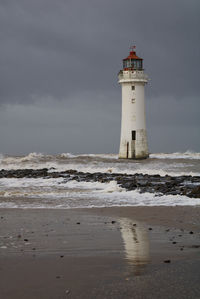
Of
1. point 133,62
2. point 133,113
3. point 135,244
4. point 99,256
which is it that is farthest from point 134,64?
point 99,256

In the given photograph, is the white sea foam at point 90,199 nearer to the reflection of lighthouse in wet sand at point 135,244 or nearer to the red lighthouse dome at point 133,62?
the reflection of lighthouse in wet sand at point 135,244

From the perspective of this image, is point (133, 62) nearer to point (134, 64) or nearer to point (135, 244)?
point (134, 64)

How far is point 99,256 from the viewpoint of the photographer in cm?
532

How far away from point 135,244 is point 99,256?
85 cm

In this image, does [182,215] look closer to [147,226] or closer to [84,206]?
[147,226]

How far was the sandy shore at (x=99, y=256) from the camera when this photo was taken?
13.4ft

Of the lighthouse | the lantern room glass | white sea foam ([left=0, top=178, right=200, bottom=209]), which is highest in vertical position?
the lantern room glass

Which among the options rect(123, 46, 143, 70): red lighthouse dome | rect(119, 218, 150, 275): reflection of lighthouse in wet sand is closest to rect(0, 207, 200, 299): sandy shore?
rect(119, 218, 150, 275): reflection of lighthouse in wet sand

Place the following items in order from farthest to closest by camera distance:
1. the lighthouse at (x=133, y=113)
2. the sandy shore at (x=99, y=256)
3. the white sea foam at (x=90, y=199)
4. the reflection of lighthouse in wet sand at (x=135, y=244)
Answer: the lighthouse at (x=133, y=113)
the white sea foam at (x=90, y=199)
the reflection of lighthouse in wet sand at (x=135, y=244)
the sandy shore at (x=99, y=256)

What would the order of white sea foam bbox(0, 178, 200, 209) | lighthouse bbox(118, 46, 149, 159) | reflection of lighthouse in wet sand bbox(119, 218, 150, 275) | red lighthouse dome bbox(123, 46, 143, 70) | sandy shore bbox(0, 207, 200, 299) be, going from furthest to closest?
red lighthouse dome bbox(123, 46, 143, 70) < lighthouse bbox(118, 46, 149, 159) < white sea foam bbox(0, 178, 200, 209) < reflection of lighthouse in wet sand bbox(119, 218, 150, 275) < sandy shore bbox(0, 207, 200, 299)

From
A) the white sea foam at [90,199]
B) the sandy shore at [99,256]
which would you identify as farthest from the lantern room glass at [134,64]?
the sandy shore at [99,256]

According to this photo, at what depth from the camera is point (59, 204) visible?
11133 mm

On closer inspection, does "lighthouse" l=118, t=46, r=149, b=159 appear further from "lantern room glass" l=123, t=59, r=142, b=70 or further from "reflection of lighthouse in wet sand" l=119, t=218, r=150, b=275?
"reflection of lighthouse in wet sand" l=119, t=218, r=150, b=275

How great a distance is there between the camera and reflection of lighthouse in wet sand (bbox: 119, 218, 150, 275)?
4984 mm
